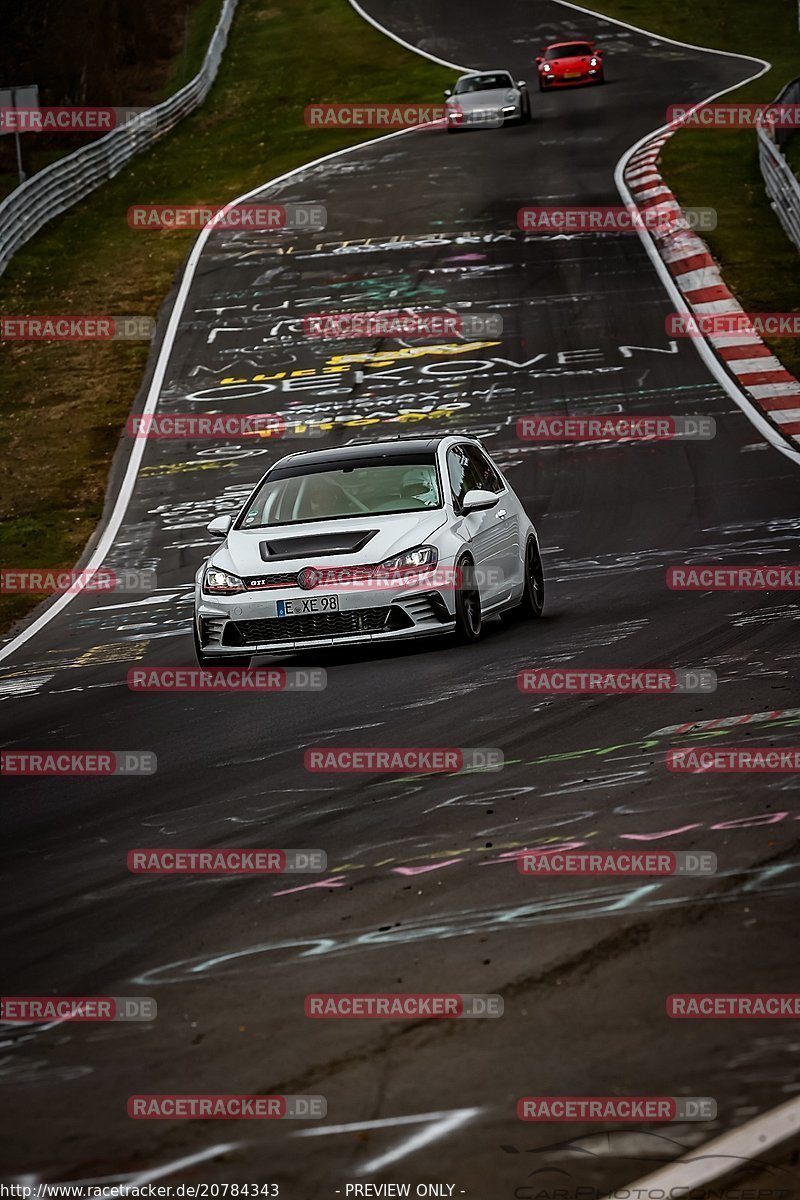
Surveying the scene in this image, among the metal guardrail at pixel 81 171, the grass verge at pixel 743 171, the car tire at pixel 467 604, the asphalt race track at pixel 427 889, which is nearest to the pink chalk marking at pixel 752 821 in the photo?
the asphalt race track at pixel 427 889

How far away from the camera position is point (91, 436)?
2581 cm

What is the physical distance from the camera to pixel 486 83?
4497 centimetres

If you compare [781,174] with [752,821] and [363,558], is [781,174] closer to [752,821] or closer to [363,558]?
[363,558]

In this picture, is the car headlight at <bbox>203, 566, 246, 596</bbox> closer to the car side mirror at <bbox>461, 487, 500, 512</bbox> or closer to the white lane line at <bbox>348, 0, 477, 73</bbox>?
the car side mirror at <bbox>461, 487, 500, 512</bbox>

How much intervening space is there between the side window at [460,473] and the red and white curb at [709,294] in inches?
331

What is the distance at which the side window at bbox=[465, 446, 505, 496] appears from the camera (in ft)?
45.5

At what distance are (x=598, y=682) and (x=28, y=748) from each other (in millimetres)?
3206

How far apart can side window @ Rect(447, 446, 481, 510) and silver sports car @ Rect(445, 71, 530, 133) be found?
105ft

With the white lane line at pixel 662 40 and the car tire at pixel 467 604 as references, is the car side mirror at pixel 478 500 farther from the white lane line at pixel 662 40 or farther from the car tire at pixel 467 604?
the white lane line at pixel 662 40

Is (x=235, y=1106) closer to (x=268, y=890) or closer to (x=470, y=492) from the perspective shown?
(x=268, y=890)

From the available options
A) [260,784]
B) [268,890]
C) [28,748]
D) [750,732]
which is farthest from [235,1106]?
[28,748]

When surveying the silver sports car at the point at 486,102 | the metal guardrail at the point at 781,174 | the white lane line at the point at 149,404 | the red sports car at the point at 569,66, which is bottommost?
the white lane line at the point at 149,404

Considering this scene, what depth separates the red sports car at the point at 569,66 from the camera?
4956 centimetres

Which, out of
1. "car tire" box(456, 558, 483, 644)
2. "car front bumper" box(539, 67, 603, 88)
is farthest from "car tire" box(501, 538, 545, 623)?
"car front bumper" box(539, 67, 603, 88)
